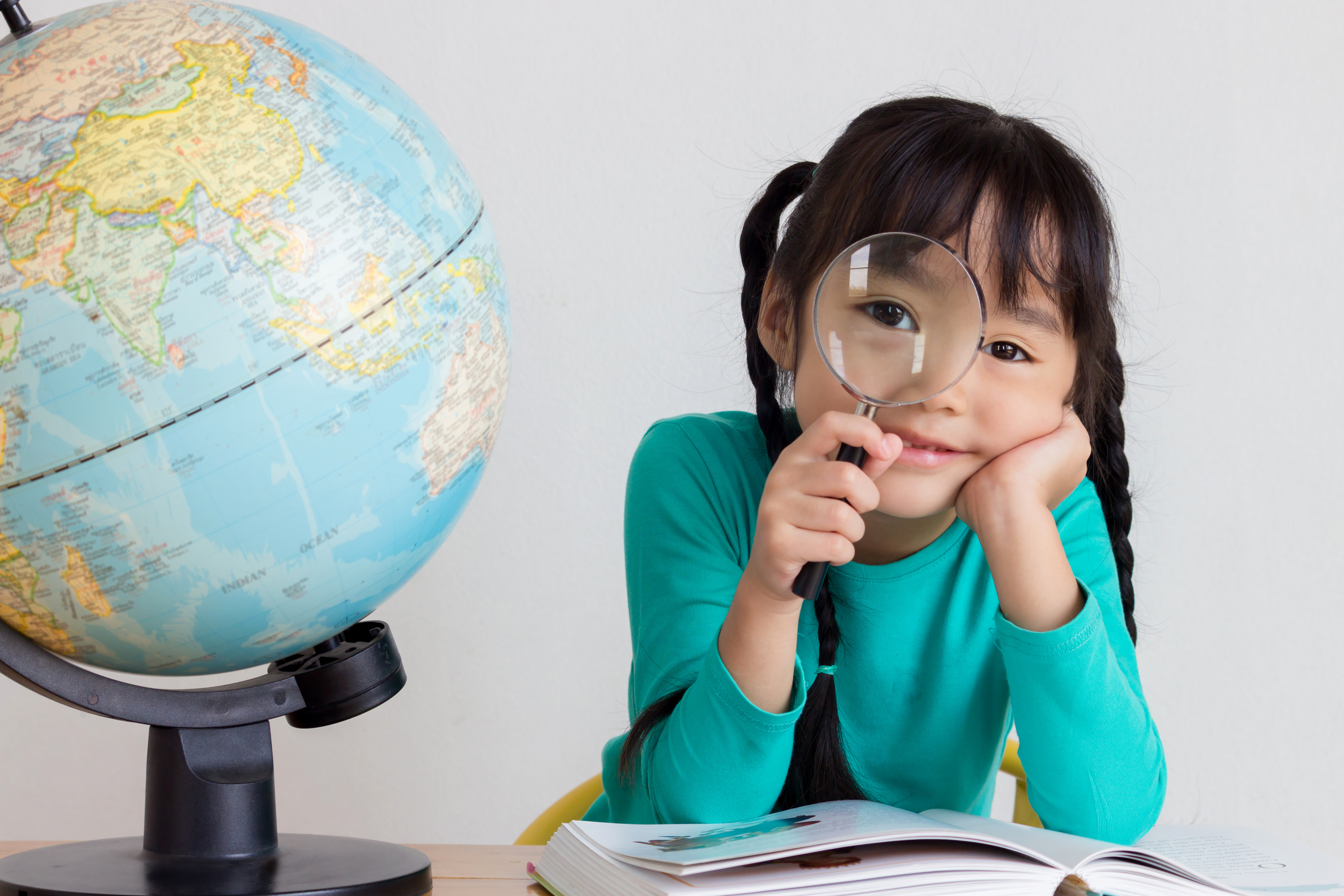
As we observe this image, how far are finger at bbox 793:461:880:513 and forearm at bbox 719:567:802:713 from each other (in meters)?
0.10

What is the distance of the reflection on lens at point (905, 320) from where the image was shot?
0.98 metres

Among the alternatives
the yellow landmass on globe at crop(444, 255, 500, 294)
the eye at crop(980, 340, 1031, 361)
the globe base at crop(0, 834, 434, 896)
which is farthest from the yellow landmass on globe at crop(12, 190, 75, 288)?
the eye at crop(980, 340, 1031, 361)

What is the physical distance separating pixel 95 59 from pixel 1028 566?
936 mm

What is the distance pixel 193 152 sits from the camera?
83 centimetres

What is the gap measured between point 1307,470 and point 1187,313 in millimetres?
373

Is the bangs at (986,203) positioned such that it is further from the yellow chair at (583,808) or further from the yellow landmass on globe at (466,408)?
the yellow chair at (583,808)

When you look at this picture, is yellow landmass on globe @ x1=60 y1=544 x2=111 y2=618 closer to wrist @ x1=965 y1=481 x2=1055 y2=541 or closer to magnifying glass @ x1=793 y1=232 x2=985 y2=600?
magnifying glass @ x1=793 y1=232 x2=985 y2=600

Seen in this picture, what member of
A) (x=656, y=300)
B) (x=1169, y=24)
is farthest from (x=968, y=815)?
(x=1169, y=24)

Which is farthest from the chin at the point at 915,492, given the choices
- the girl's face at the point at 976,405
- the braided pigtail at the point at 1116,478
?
the braided pigtail at the point at 1116,478

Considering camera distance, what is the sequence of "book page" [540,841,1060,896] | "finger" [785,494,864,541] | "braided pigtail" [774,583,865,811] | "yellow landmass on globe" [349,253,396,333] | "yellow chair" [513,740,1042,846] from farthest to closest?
"yellow chair" [513,740,1042,846], "braided pigtail" [774,583,865,811], "finger" [785,494,864,541], "yellow landmass on globe" [349,253,396,333], "book page" [540,841,1060,896]

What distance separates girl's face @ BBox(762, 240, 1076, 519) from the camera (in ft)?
3.59

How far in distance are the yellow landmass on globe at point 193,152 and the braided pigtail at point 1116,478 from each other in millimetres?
1040

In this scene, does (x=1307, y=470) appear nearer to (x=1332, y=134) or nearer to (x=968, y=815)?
(x=1332, y=134)

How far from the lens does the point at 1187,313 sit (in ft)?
6.85
